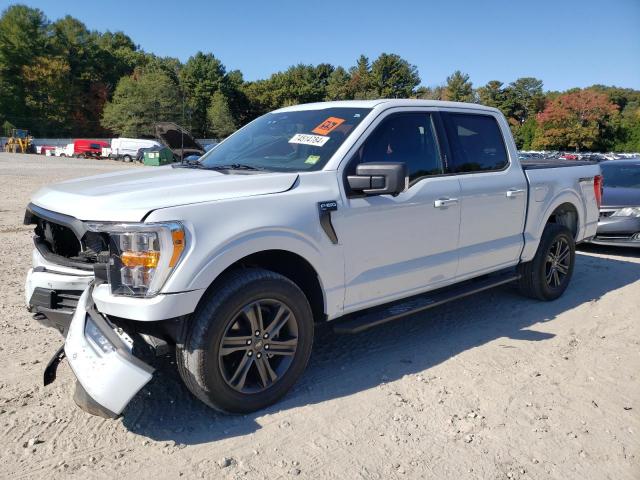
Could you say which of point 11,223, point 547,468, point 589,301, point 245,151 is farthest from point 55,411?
point 11,223

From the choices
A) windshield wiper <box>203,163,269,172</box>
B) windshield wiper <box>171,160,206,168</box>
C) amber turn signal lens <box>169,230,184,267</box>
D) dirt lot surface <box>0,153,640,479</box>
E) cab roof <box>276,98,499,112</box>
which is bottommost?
dirt lot surface <box>0,153,640,479</box>

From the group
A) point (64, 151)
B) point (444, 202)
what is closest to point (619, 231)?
point (444, 202)

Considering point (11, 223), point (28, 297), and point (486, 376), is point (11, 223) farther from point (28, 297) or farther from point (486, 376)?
point (486, 376)

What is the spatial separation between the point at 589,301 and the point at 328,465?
4159mm

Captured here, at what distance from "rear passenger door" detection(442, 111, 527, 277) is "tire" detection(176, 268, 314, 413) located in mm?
1744

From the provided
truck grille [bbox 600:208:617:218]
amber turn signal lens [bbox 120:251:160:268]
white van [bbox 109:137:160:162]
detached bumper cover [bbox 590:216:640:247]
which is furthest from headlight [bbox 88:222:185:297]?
white van [bbox 109:137:160:162]

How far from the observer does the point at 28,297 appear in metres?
3.34

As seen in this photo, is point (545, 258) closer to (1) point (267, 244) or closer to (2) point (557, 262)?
(2) point (557, 262)

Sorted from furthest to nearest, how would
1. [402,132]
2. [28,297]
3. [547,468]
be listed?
[402,132]
[28,297]
[547,468]

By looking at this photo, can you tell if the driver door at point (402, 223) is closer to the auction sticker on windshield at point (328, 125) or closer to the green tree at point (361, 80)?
the auction sticker on windshield at point (328, 125)

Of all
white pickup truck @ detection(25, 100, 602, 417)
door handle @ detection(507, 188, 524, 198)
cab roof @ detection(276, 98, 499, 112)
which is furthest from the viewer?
door handle @ detection(507, 188, 524, 198)

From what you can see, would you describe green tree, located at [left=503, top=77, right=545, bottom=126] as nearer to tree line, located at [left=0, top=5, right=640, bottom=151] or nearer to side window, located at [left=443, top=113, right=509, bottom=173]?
tree line, located at [left=0, top=5, right=640, bottom=151]

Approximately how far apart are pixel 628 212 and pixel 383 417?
678cm

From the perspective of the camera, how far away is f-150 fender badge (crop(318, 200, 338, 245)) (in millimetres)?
3254
